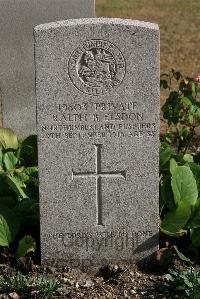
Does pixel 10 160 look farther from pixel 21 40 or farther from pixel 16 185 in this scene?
pixel 21 40

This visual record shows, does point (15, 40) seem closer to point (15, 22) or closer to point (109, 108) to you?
point (15, 22)

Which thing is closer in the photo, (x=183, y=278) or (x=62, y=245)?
(x=183, y=278)

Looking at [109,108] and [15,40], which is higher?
[15,40]

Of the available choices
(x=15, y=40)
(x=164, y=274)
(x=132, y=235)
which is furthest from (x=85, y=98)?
(x=15, y=40)

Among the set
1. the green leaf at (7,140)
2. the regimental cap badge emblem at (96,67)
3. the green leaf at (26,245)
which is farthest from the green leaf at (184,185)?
the green leaf at (7,140)

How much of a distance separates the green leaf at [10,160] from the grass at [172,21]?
5570 millimetres

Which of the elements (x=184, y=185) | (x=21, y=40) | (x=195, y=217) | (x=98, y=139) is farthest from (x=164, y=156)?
(x=21, y=40)

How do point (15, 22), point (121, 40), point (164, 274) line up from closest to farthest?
point (121, 40) < point (164, 274) < point (15, 22)

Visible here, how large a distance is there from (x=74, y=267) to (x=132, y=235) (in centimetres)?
43

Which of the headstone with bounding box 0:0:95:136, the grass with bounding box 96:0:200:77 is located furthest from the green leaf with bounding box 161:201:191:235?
the grass with bounding box 96:0:200:77

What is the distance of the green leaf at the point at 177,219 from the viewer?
4623 millimetres

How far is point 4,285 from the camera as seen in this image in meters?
4.36

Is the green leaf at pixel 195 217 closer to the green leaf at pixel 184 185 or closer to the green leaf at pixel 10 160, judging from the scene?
the green leaf at pixel 184 185

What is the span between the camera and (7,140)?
6004mm
